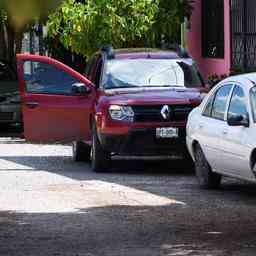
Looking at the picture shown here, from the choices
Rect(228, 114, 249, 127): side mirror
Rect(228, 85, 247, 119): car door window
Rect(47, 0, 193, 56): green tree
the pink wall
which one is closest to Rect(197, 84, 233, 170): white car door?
Rect(228, 85, 247, 119): car door window

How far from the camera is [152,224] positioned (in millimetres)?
9484

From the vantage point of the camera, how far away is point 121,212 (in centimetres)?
1044

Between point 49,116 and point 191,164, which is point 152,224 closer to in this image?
point 191,164

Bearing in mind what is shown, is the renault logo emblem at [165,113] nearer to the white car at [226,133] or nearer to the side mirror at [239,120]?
the white car at [226,133]

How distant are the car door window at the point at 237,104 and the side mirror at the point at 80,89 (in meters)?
4.11

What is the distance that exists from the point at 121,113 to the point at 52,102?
227 centimetres

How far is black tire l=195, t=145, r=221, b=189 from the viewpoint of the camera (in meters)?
12.4

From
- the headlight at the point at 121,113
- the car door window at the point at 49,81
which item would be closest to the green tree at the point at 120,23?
the car door window at the point at 49,81

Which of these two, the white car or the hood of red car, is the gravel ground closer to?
the white car

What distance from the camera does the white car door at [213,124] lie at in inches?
467

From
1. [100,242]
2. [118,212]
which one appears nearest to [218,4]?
[118,212]

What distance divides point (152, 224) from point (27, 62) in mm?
8290

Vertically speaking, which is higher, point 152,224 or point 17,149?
point 152,224

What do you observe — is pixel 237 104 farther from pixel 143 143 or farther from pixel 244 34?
pixel 244 34
